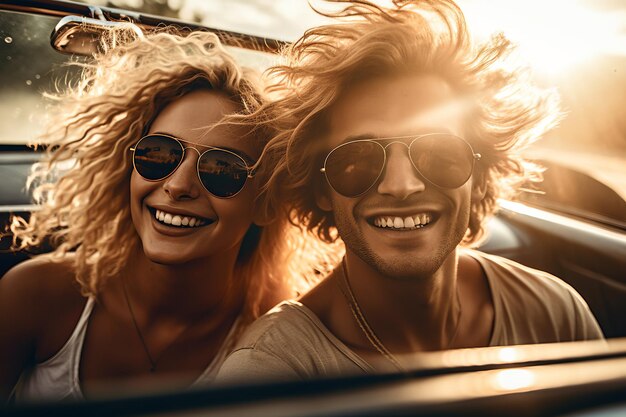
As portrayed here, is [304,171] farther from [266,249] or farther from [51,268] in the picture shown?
[51,268]

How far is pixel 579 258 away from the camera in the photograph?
275cm

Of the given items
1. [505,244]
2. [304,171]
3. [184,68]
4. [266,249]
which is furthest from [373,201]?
[505,244]

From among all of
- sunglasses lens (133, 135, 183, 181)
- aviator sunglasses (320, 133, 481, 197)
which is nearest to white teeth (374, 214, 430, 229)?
aviator sunglasses (320, 133, 481, 197)

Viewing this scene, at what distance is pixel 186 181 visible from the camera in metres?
1.87

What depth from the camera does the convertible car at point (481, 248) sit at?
0.78 metres

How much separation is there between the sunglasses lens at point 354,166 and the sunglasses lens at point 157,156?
57cm

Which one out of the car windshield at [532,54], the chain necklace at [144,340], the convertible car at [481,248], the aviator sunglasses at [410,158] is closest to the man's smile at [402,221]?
the aviator sunglasses at [410,158]

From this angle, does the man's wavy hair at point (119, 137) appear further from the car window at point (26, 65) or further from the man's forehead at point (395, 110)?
the man's forehead at point (395, 110)

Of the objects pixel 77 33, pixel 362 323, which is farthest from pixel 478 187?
pixel 77 33

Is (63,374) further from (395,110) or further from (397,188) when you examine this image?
(395,110)

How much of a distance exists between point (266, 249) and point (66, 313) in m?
0.85

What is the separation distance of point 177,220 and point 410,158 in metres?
0.85

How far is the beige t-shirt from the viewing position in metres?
1.57

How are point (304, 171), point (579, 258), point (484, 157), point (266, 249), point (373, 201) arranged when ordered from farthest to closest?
point (579, 258) < point (266, 249) < point (484, 157) < point (304, 171) < point (373, 201)
